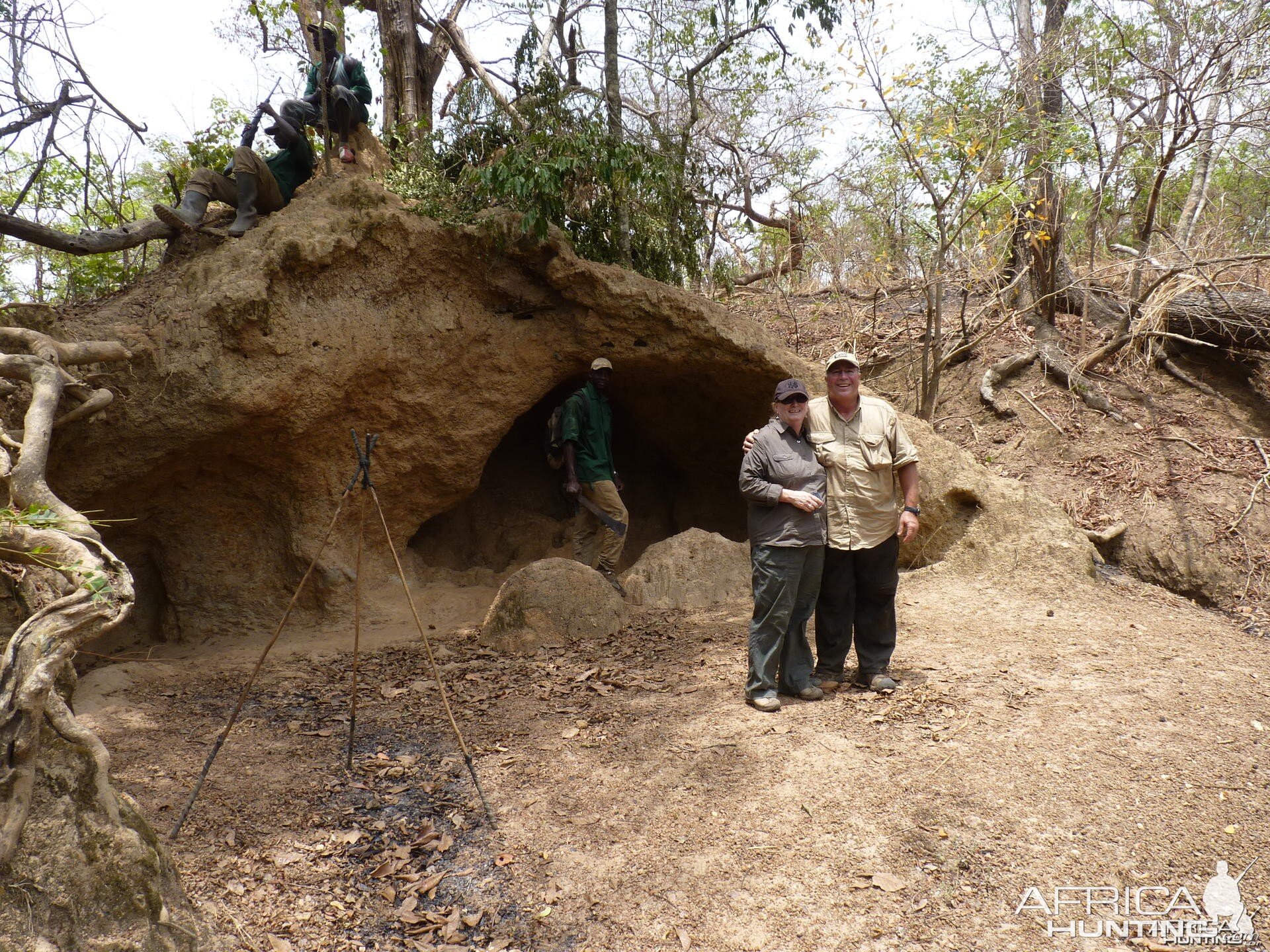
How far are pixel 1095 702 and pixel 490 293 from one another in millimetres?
5244

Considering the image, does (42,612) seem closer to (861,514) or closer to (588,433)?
(861,514)

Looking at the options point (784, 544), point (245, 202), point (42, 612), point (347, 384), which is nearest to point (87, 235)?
point (245, 202)

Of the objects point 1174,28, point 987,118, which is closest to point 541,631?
point 987,118

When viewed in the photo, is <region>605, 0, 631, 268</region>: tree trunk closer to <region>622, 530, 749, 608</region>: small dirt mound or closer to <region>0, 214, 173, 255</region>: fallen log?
<region>622, 530, 749, 608</region>: small dirt mound

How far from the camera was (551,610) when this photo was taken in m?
5.79

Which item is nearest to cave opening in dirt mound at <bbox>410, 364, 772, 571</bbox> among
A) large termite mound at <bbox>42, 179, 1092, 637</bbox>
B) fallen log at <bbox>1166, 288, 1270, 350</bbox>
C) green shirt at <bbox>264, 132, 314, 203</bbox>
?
large termite mound at <bbox>42, 179, 1092, 637</bbox>

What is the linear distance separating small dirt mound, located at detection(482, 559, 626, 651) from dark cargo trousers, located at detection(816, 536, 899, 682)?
76.1 inches

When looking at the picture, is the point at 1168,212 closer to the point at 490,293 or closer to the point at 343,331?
the point at 490,293

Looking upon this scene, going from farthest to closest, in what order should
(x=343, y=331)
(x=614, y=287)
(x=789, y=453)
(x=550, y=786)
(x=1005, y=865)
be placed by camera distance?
(x=614, y=287) → (x=343, y=331) → (x=789, y=453) → (x=550, y=786) → (x=1005, y=865)

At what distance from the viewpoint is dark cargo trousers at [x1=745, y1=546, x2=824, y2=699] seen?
3994 mm

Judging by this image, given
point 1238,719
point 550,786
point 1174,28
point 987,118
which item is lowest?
point 550,786

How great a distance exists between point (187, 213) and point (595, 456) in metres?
3.57

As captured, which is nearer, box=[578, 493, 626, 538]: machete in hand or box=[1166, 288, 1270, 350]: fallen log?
box=[578, 493, 626, 538]: machete in hand

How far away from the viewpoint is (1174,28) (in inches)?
291
